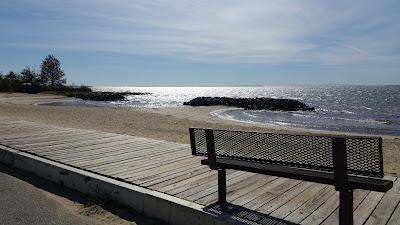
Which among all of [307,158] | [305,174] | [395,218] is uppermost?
[307,158]

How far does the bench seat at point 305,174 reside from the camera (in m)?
3.73

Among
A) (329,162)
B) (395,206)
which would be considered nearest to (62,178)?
(329,162)

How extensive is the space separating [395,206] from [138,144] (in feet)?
18.0

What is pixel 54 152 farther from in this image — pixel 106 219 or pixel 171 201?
pixel 171 201

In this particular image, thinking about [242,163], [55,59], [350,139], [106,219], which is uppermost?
[55,59]

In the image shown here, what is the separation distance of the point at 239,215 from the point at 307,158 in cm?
96

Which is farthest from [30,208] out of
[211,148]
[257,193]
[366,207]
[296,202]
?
[366,207]

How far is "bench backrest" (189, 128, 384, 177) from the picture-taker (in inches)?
156

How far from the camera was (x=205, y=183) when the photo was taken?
5.70m

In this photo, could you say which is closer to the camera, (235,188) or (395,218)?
(395,218)

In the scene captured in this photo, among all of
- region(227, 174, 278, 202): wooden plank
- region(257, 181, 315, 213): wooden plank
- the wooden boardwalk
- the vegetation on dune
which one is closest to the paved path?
the wooden boardwalk

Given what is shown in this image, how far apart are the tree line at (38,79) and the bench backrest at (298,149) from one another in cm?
6966

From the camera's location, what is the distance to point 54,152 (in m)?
7.76

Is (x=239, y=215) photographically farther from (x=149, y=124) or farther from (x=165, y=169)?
(x=149, y=124)
